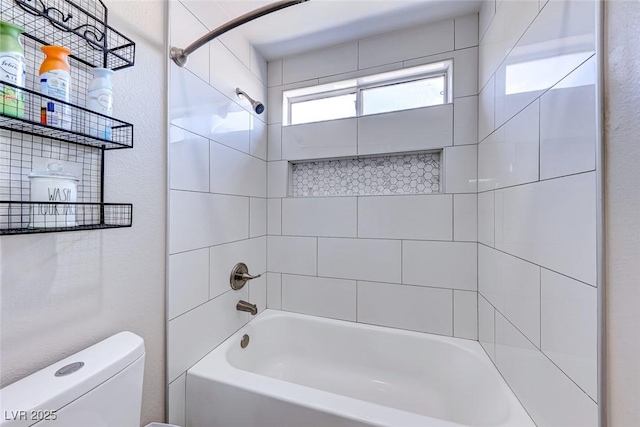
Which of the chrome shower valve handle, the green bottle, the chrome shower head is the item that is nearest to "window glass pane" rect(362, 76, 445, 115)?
the chrome shower head

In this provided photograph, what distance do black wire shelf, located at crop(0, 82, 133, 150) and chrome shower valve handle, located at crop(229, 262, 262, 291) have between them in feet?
2.92

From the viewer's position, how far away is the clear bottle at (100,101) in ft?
2.52

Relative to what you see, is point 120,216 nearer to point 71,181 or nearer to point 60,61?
point 71,181

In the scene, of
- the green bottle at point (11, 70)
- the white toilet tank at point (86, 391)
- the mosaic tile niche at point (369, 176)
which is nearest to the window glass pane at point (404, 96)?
the mosaic tile niche at point (369, 176)

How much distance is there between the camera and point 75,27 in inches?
30.8

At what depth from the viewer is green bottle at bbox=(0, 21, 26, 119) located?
56cm

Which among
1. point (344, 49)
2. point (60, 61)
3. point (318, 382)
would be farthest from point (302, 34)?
point (318, 382)

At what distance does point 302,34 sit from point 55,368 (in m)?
1.93

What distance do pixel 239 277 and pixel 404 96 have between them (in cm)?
159

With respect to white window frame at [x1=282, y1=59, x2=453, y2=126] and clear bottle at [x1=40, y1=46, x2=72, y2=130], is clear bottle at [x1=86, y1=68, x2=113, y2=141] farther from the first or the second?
white window frame at [x1=282, y1=59, x2=453, y2=126]

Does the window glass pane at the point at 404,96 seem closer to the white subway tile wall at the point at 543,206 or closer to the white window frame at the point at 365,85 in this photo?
the white window frame at the point at 365,85

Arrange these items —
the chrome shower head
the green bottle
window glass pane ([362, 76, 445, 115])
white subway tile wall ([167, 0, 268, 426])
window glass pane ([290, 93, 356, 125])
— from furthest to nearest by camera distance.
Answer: window glass pane ([290, 93, 356, 125]) < window glass pane ([362, 76, 445, 115]) < the chrome shower head < white subway tile wall ([167, 0, 268, 426]) < the green bottle

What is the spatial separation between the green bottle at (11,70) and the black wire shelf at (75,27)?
0.30 feet

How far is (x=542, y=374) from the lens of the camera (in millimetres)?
855
